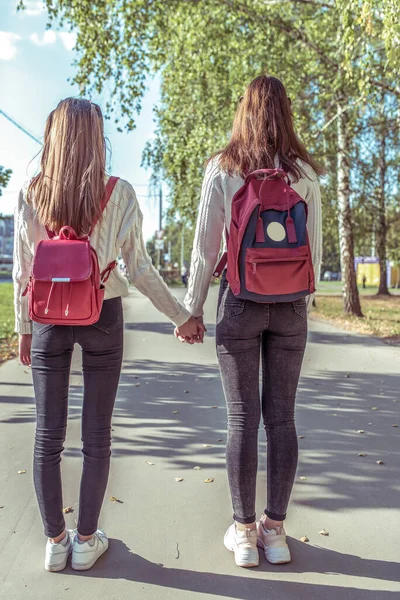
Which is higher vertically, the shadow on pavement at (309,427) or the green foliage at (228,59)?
the green foliage at (228,59)

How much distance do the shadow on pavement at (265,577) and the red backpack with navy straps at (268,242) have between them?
1.15 meters

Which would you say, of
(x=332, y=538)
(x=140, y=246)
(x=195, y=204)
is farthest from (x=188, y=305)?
(x=195, y=204)

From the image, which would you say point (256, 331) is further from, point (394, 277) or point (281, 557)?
point (394, 277)

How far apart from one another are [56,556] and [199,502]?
101cm

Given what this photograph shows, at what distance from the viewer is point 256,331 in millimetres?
2793

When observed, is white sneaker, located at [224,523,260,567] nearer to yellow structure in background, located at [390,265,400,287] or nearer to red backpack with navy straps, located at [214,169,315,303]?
red backpack with navy straps, located at [214,169,315,303]

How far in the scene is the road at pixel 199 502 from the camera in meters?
2.72

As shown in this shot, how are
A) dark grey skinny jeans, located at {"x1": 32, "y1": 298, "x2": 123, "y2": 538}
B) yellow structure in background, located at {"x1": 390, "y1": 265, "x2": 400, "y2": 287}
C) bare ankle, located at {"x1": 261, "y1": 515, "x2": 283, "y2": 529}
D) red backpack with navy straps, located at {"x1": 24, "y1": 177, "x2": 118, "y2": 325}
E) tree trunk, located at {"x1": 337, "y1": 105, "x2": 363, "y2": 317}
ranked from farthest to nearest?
yellow structure in background, located at {"x1": 390, "y1": 265, "x2": 400, "y2": 287} → tree trunk, located at {"x1": 337, "y1": 105, "x2": 363, "y2": 317} → bare ankle, located at {"x1": 261, "y1": 515, "x2": 283, "y2": 529} → dark grey skinny jeans, located at {"x1": 32, "y1": 298, "x2": 123, "y2": 538} → red backpack with navy straps, located at {"x1": 24, "y1": 177, "x2": 118, "y2": 325}

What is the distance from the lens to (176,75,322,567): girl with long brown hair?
9.23 ft

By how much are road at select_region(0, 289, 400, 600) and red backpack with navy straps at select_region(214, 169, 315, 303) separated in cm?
118

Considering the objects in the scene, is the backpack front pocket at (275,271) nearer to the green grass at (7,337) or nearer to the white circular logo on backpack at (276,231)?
the white circular logo on backpack at (276,231)

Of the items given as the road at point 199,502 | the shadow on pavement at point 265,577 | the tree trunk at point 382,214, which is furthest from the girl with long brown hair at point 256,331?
the tree trunk at point 382,214

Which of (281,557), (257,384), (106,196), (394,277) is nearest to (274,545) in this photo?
(281,557)

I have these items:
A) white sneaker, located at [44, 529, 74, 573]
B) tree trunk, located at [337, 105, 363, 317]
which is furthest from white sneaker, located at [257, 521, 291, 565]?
tree trunk, located at [337, 105, 363, 317]
